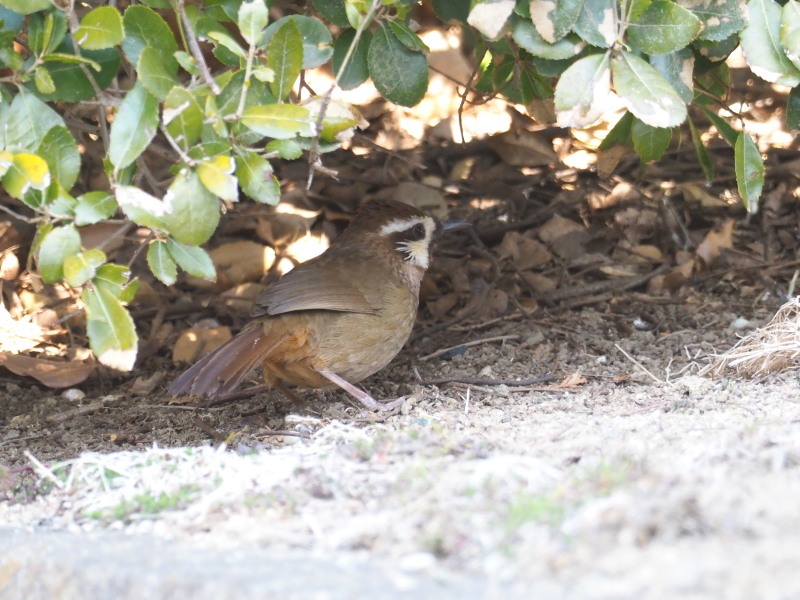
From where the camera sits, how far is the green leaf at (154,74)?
9.34 feet

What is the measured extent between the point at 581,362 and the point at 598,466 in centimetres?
246

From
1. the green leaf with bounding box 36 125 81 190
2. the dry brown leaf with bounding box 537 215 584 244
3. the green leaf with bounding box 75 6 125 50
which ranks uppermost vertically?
the green leaf with bounding box 75 6 125 50

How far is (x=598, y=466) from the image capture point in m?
→ 2.31

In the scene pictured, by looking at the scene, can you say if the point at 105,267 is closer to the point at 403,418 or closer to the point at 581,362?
the point at 403,418

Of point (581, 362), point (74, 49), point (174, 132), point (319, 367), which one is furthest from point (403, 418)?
point (74, 49)

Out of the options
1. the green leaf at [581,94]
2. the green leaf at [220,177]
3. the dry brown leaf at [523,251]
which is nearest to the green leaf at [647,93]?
the green leaf at [581,94]

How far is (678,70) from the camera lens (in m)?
3.52

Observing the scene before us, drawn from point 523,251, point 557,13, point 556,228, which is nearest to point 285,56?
point 557,13

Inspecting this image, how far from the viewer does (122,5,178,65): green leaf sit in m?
3.14

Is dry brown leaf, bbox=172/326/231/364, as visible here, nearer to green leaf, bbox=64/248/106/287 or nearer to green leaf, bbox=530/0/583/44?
green leaf, bbox=64/248/106/287

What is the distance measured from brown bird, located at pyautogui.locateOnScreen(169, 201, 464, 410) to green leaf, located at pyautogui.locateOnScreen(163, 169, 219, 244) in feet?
4.27

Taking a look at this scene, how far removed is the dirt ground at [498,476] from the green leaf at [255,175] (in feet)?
2.64

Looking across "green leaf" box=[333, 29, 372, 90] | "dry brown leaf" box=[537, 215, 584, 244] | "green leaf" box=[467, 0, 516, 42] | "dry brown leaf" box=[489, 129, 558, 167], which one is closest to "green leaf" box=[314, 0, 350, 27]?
"green leaf" box=[333, 29, 372, 90]

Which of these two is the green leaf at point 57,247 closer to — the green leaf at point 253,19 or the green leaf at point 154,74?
the green leaf at point 154,74
